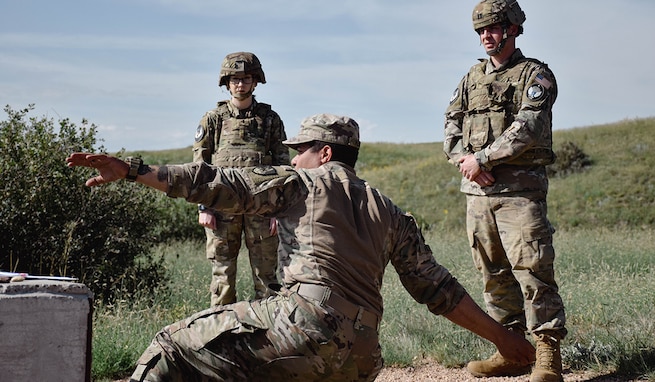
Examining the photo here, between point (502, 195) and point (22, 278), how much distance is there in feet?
10.3

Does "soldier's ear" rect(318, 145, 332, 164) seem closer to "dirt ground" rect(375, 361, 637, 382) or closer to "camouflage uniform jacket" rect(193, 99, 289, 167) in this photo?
"dirt ground" rect(375, 361, 637, 382)

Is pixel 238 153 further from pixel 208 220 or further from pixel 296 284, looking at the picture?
pixel 296 284

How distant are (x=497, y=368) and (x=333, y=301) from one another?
2.35 meters

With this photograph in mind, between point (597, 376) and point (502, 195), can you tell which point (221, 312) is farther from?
point (597, 376)

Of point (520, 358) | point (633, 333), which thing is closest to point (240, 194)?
point (520, 358)

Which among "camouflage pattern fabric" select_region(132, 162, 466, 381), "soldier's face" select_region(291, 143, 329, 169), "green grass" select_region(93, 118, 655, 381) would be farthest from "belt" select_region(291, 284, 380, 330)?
"green grass" select_region(93, 118, 655, 381)

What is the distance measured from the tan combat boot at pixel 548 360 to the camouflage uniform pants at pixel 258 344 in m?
2.11

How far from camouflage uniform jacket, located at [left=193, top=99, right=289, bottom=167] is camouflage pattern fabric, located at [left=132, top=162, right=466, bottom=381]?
306 cm

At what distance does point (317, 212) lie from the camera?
3.89 metres

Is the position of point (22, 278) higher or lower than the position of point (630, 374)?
higher

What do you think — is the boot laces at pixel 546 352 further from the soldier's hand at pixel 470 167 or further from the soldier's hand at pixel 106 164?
the soldier's hand at pixel 106 164

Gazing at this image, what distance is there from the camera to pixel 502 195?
5.64 meters

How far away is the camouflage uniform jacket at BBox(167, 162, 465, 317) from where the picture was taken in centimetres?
383

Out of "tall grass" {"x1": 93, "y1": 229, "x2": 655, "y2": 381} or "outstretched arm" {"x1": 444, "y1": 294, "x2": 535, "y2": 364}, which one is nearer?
"outstretched arm" {"x1": 444, "y1": 294, "x2": 535, "y2": 364}
